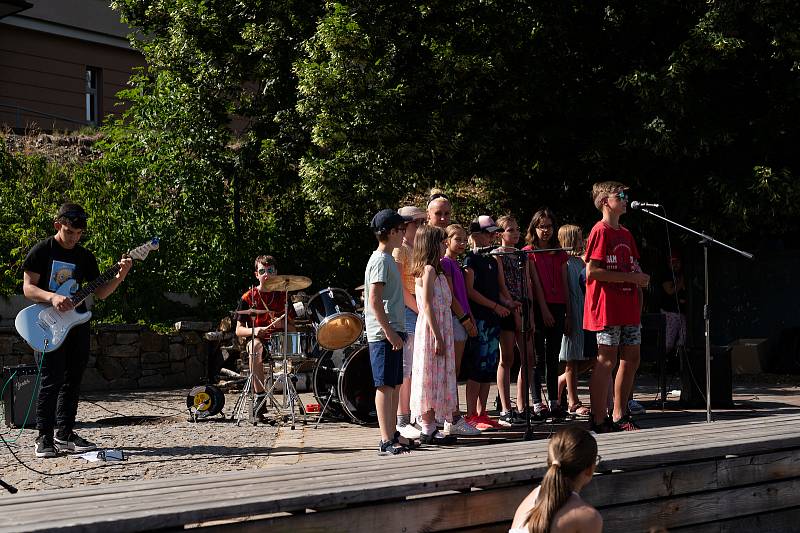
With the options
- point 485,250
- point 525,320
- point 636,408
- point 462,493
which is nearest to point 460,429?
point 525,320

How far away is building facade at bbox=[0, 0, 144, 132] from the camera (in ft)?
78.9

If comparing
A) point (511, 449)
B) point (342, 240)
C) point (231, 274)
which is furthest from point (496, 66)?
point (511, 449)

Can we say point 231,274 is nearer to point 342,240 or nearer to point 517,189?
point 342,240

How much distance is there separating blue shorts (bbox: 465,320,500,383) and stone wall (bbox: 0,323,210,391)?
7437mm

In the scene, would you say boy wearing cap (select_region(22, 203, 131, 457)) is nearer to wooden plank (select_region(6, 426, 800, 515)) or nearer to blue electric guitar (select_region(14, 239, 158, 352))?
blue electric guitar (select_region(14, 239, 158, 352))

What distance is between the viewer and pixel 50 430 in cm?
790

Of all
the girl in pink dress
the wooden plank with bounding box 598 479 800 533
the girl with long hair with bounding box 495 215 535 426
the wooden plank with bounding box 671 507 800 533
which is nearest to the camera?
the wooden plank with bounding box 598 479 800 533

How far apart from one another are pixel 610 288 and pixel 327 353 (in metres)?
3.07

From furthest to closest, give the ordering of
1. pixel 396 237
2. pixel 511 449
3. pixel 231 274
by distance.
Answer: pixel 231 274
pixel 396 237
pixel 511 449

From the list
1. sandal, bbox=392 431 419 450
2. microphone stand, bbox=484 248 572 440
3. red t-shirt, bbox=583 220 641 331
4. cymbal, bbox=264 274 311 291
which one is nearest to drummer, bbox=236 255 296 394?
cymbal, bbox=264 274 311 291

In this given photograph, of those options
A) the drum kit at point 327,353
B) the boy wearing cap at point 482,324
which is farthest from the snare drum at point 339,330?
the boy wearing cap at point 482,324

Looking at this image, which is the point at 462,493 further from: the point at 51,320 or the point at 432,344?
the point at 51,320

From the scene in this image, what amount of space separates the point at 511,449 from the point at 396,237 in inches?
86.0

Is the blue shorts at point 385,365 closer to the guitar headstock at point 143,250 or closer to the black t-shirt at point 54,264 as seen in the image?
the guitar headstock at point 143,250
